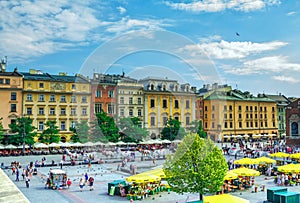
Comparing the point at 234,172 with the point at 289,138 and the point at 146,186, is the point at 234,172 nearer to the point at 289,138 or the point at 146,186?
the point at 146,186

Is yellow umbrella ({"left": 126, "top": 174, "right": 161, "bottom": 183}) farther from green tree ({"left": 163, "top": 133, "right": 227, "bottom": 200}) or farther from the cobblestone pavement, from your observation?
green tree ({"left": 163, "top": 133, "right": 227, "bottom": 200})

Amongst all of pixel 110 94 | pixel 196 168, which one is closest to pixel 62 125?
pixel 110 94

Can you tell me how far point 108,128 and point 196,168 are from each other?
36.1m

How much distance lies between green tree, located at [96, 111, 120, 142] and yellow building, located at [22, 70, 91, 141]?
6.79 metres

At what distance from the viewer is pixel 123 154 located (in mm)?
43625

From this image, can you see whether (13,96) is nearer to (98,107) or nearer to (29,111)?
(29,111)

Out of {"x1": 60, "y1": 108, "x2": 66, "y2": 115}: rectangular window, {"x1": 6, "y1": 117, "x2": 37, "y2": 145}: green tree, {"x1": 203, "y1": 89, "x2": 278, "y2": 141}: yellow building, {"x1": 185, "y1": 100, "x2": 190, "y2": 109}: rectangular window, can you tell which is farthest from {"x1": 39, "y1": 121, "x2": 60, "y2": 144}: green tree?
{"x1": 203, "y1": 89, "x2": 278, "y2": 141}: yellow building

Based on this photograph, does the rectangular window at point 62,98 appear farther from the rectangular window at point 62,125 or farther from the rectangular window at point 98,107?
the rectangular window at point 98,107

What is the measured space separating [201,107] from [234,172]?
50.8 m

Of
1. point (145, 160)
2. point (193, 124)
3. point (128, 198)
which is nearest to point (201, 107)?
point (193, 124)

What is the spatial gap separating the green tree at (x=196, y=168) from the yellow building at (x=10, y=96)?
42642mm

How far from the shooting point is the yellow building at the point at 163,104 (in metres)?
66.3

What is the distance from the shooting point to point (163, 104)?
221 ft

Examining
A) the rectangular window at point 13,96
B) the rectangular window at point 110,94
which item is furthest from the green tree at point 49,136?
the rectangular window at point 110,94
